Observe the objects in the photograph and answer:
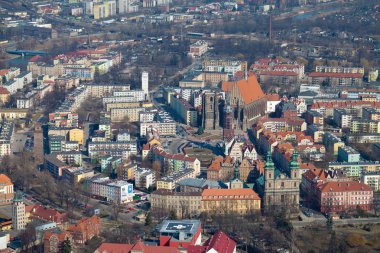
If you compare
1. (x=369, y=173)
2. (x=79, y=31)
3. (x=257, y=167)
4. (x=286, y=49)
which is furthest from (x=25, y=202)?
(x=79, y=31)

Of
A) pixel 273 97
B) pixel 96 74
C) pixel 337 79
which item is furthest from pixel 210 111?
pixel 96 74

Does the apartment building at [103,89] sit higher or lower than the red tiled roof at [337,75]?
lower

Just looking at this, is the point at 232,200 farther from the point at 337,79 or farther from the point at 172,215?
the point at 337,79

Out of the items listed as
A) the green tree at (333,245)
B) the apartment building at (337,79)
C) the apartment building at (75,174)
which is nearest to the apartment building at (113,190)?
the apartment building at (75,174)

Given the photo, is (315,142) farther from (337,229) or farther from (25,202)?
(25,202)

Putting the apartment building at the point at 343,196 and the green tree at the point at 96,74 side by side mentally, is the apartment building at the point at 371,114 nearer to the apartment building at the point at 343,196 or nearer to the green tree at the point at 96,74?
the apartment building at the point at 343,196

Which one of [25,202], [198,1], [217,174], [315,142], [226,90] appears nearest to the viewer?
[25,202]
